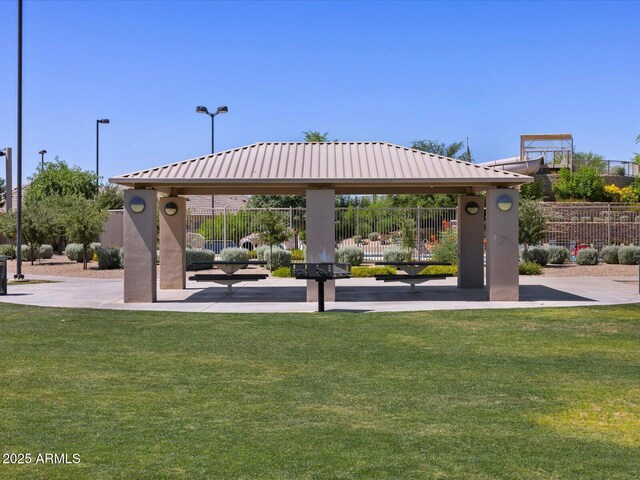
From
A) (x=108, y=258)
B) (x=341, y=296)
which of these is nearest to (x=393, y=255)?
(x=108, y=258)

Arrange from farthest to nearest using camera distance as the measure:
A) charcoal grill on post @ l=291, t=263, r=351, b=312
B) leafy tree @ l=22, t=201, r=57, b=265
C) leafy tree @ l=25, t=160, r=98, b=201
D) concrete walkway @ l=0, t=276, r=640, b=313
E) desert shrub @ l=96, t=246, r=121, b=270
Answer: leafy tree @ l=25, t=160, r=98, b=201
leafy tree @ l=22, t=201, r=57, b=265
desert shrub @ l=96, t=246, r=121, b=270
concrete walkway @ l=0, t=276, r=640, b=313
charcoal grill on post @ l=291, t=263, r=351, b=312

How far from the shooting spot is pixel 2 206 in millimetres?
73625

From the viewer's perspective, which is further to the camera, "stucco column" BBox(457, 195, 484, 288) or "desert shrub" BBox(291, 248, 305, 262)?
"desert shrub" BBox(291, 248, 305, 262)

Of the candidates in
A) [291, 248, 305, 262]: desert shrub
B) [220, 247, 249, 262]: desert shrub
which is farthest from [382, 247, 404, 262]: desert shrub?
[220, 247, 249, 262]: desert shrub

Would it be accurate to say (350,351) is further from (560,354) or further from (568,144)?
(568,144)

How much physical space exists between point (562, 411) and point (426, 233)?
1036 inches

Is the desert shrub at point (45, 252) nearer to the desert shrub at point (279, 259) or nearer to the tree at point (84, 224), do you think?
the tree at point (84, 224)

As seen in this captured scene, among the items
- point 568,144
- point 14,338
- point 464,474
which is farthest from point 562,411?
point 568,144

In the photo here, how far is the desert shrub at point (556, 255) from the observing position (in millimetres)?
31828

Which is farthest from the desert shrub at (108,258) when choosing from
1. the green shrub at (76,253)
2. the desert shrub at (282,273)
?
the desert shrub at (282,273)

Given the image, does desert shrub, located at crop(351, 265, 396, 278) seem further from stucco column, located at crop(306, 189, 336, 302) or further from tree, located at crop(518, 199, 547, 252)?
stucco column, located at crop(306, 189, 336, 302)

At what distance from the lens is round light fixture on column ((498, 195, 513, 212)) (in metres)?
18.1

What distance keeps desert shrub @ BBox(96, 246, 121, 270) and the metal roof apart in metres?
13.6

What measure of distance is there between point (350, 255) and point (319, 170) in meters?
12.8
